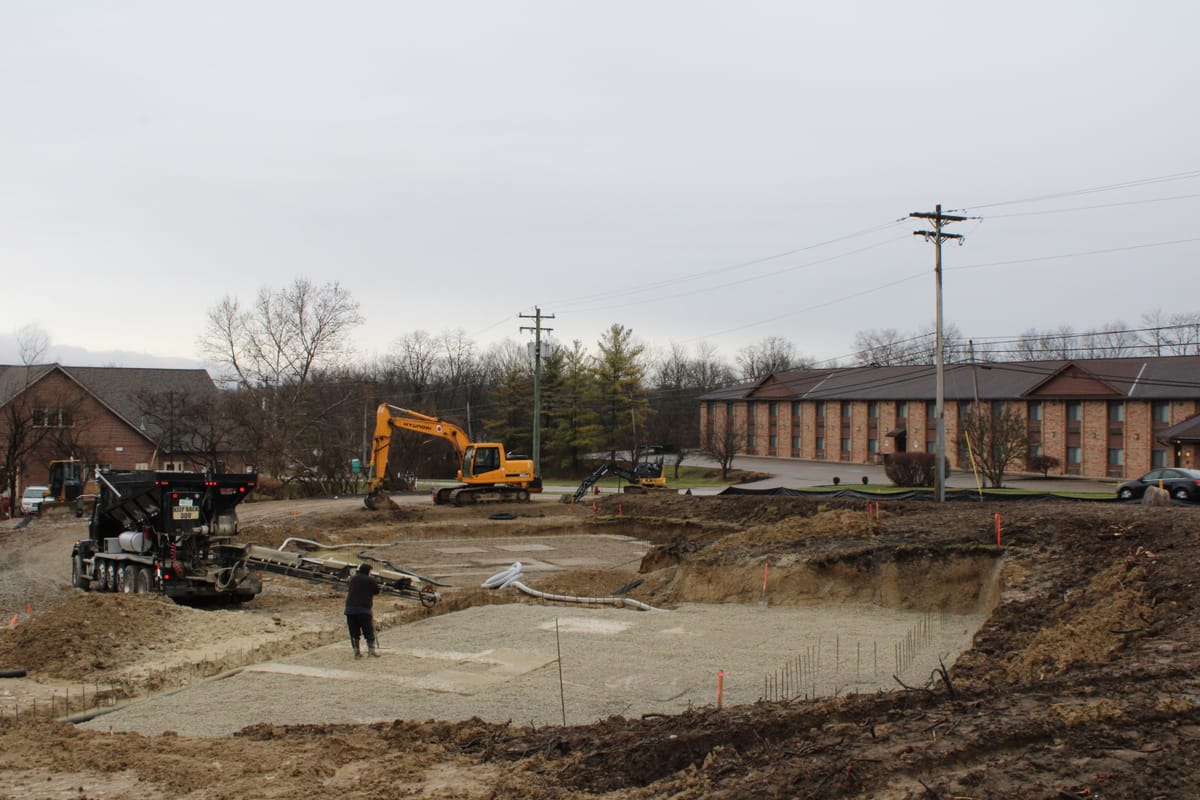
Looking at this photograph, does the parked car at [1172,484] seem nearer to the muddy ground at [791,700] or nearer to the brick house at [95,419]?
the muddy ground at [791,700]

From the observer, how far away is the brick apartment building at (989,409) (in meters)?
56.3

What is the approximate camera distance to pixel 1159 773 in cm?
634

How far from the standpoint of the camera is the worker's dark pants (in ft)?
46.2

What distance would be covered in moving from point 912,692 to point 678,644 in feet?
18.6

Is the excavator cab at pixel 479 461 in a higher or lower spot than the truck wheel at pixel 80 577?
higher

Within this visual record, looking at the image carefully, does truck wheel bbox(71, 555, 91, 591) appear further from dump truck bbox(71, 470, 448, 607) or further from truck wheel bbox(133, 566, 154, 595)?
truck wheel bbox(133, 566, 154, 595)

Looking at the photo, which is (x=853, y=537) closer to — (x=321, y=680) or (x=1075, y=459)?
(x=321, y=680)

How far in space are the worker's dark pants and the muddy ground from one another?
1.78 metres

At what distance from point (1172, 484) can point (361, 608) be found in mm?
30340

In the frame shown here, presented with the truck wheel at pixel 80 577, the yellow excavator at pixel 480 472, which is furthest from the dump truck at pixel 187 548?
the yellow excavator at pixel 480 472

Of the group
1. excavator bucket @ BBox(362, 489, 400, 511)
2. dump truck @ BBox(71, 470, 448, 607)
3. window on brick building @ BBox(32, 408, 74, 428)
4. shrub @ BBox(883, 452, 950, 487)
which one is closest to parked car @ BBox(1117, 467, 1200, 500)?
shrub @ BBox(883, 452, 950, 487)

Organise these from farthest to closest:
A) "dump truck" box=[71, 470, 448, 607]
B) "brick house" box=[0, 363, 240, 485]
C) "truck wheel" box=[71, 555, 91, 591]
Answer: "brick house" box=[0, 363, 240, 485], "truck wheel" box=[71, 555, 91, 591], "dump truck" box=[71, 470, 448, 607]


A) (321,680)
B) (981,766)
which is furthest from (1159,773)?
(321,680)

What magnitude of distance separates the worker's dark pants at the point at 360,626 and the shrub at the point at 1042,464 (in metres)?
52.9
